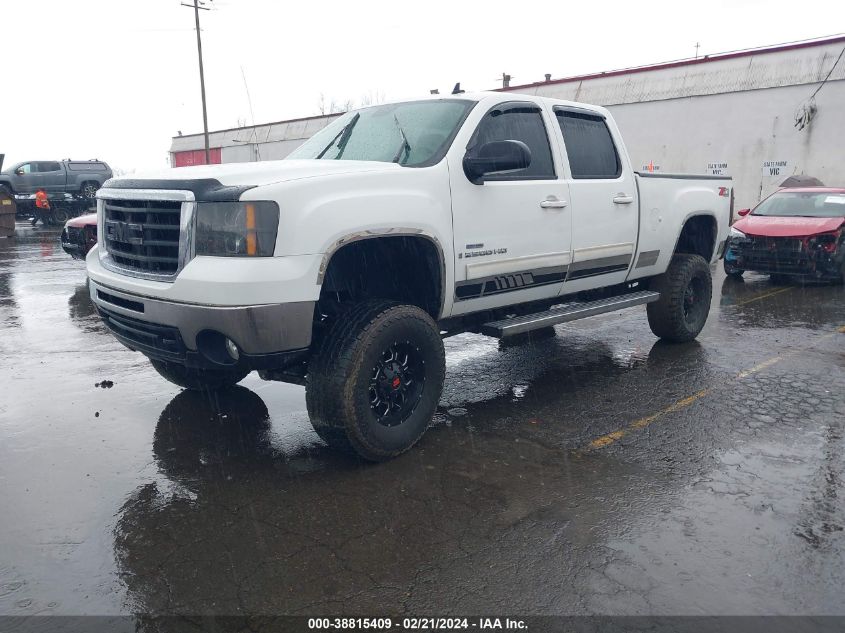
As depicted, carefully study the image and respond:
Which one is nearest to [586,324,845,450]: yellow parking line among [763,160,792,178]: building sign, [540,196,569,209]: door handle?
[540,196,569,209]: door handle

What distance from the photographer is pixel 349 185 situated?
3580 millimetres

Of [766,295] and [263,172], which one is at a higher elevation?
[263,172]

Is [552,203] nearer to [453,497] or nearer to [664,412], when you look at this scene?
[664,412]

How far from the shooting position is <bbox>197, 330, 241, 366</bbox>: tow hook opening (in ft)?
11.2

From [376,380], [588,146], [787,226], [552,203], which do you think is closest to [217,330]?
[376,380]

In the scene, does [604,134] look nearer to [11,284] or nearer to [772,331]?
[772,331]

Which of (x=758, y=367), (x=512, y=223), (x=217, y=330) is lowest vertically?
(x=758, y=367)

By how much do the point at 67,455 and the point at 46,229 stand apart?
23.1 metres

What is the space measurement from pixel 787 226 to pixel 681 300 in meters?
5.23

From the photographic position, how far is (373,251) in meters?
4.00

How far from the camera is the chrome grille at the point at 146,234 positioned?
3.54 meters

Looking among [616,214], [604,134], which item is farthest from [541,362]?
[604,134]

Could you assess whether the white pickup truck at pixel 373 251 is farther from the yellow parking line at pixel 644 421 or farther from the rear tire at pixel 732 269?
the rear tire at pixel 732 269

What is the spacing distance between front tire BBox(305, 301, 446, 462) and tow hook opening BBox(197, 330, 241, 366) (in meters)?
0.43
